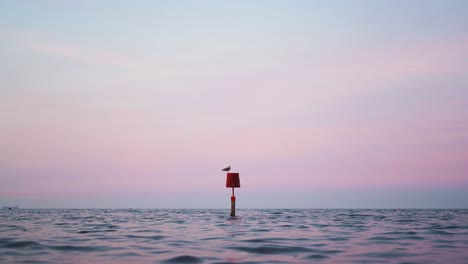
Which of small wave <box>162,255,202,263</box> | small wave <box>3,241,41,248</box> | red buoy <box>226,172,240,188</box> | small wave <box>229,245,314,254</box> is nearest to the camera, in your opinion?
small wave <box>162,255,202,263</box>

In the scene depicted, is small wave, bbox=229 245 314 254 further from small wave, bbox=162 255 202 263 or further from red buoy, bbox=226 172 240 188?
red buoy, bbox=226 172 240 188

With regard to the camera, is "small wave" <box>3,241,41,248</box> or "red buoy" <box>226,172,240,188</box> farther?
"red buoy" <box>226,172,240,188</box>

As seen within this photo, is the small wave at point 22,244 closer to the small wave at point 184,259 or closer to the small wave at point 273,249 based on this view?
the small wave at point 184,259

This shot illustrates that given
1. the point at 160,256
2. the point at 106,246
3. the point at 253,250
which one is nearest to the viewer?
the point at 160,256

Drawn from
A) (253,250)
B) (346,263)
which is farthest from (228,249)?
(346,263)

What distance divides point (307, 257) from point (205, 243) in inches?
173

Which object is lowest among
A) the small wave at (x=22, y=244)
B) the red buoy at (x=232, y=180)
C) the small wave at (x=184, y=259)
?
the small wave at (x=184, y=259)

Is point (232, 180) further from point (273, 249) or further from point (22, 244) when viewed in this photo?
point (22, 244)

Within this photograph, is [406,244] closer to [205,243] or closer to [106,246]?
[205,243]

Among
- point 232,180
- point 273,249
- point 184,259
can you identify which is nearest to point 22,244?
point 184,259

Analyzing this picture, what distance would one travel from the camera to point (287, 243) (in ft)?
48.3

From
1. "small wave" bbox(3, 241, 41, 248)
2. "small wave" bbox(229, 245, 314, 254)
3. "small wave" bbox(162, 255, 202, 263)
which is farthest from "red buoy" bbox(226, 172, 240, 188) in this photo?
"small wave" bbox(162, 255, 202, 263)

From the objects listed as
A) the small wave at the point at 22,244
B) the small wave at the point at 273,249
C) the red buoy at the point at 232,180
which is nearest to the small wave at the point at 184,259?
the small wave at the point at 273,249

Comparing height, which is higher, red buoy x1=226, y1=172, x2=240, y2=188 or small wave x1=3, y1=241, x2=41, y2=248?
red buoy x1=226, y1=172, x2=240, y2=188
